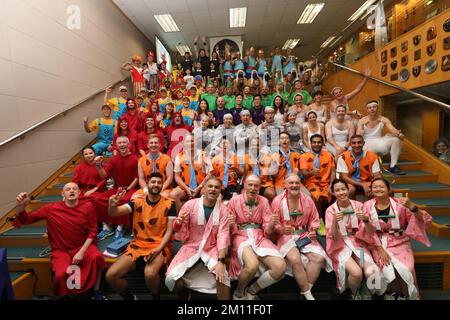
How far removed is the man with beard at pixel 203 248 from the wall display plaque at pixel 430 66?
525 centimetres

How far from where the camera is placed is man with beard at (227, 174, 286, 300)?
7.62 feet

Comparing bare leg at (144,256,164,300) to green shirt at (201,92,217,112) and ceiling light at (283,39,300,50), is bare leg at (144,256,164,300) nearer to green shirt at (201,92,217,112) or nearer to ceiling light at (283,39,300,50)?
green shirt at (201,92,217,112)

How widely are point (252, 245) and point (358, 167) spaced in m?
2.05

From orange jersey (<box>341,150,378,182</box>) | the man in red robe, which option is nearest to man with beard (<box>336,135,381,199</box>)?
orange jersey (<box>341,150,378,182</box>)

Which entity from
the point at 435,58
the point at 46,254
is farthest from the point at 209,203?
the point at 435,58

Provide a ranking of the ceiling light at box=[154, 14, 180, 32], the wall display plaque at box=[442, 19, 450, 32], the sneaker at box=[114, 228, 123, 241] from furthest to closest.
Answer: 1. the ceiling light at box=[154, 14, 180, 32]
2. the wall display plaque at box=[442, 19, 450, 32]
3. the sneaker at box=[114, 228, 123, 241]

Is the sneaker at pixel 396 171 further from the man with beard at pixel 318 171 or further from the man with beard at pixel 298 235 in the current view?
the man with beard at pixel 298 235

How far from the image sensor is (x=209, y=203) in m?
2.60

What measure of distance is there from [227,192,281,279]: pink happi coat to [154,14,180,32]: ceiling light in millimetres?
7734

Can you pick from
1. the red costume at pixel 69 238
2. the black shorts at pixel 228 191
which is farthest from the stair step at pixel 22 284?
the black shorts at pixel 228 191

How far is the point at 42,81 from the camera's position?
4262 mm

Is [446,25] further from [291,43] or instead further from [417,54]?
[291,43]

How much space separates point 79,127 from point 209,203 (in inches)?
166

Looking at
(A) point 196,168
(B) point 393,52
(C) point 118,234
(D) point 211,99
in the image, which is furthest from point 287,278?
(B) point 393,52
